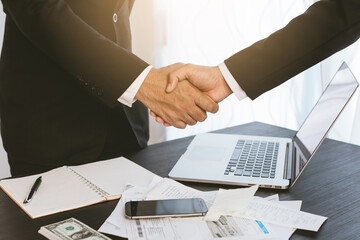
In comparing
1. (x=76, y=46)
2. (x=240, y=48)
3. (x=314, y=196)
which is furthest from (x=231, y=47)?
(x=314, y=196)

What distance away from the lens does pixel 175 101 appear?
1.17 meters

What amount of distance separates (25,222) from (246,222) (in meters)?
0.42

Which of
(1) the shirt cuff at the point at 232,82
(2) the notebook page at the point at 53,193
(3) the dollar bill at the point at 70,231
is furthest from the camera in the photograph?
(1) the shirt cuff at the point at 232,82

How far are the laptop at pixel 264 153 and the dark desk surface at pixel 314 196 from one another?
31 mm

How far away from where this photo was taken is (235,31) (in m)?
2.18

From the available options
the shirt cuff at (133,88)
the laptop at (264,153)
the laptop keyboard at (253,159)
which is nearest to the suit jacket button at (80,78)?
the shirt cuff at (133,88)

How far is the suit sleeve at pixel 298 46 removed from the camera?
1026 mm

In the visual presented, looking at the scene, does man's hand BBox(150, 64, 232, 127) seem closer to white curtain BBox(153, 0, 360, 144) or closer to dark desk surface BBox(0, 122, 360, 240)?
dark desk surface BBox(0, 122, 360, 240)

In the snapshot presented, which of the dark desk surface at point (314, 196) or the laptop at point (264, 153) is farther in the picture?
the laptop at point (264, 153)

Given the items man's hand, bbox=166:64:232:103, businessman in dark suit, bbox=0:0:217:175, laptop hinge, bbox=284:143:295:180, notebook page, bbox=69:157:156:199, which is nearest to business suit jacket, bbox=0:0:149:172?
businessman in dark suit, bbox=0:0:217:175

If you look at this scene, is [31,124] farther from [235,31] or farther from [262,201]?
[235,31]

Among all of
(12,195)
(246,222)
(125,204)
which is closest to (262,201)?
(246,222)

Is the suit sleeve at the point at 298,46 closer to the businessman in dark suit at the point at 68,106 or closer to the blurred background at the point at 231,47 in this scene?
the businessman in dark suit at the point at 68,106

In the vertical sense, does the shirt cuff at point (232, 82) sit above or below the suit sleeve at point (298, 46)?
below
